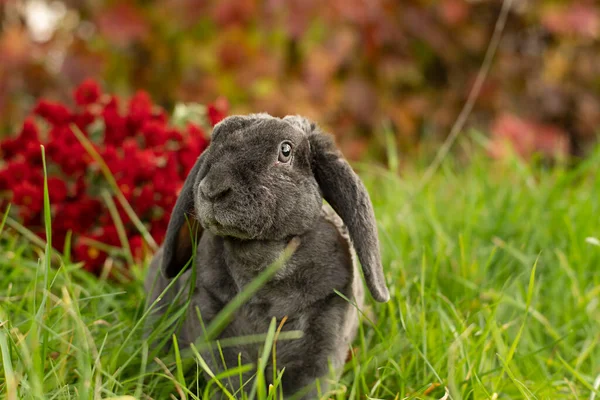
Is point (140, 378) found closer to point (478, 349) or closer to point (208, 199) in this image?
point (208, 199)

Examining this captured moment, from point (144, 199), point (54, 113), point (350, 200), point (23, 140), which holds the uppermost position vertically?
point (350, 200)

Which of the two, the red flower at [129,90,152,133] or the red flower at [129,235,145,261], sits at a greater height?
the red flower at [129,90,152,133]

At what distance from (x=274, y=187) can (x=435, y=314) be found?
33.2 inches

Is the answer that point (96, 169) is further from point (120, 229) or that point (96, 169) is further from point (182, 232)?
point (182, 232)

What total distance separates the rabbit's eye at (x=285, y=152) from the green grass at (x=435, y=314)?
0.41m

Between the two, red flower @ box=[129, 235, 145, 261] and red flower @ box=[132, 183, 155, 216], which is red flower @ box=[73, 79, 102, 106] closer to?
red flower @ box=[132, 183, 155, 216]

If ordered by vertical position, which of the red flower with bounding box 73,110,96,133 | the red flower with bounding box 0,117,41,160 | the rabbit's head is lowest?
the red flower with bounding box 0,117,41,160

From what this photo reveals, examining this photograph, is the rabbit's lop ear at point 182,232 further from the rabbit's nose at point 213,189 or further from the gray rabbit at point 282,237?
the rabbit's nose at point 213,189

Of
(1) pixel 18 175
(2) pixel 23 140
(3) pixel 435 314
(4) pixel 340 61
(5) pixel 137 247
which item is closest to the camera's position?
(3) pixel 435 314

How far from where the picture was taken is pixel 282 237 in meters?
1.58

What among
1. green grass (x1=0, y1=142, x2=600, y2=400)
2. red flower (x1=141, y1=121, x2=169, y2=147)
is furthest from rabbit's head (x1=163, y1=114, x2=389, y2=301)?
red flower (x1=141, y1=121, x2=169, y2=147)

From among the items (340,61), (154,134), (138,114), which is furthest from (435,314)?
(340,61)

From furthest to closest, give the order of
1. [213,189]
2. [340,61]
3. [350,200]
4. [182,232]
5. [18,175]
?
1. [340,61]
2. [18,175]
3. [182,232]
4. [350,200]
5. [213,189]

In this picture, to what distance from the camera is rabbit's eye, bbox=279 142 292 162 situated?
1.56 m
